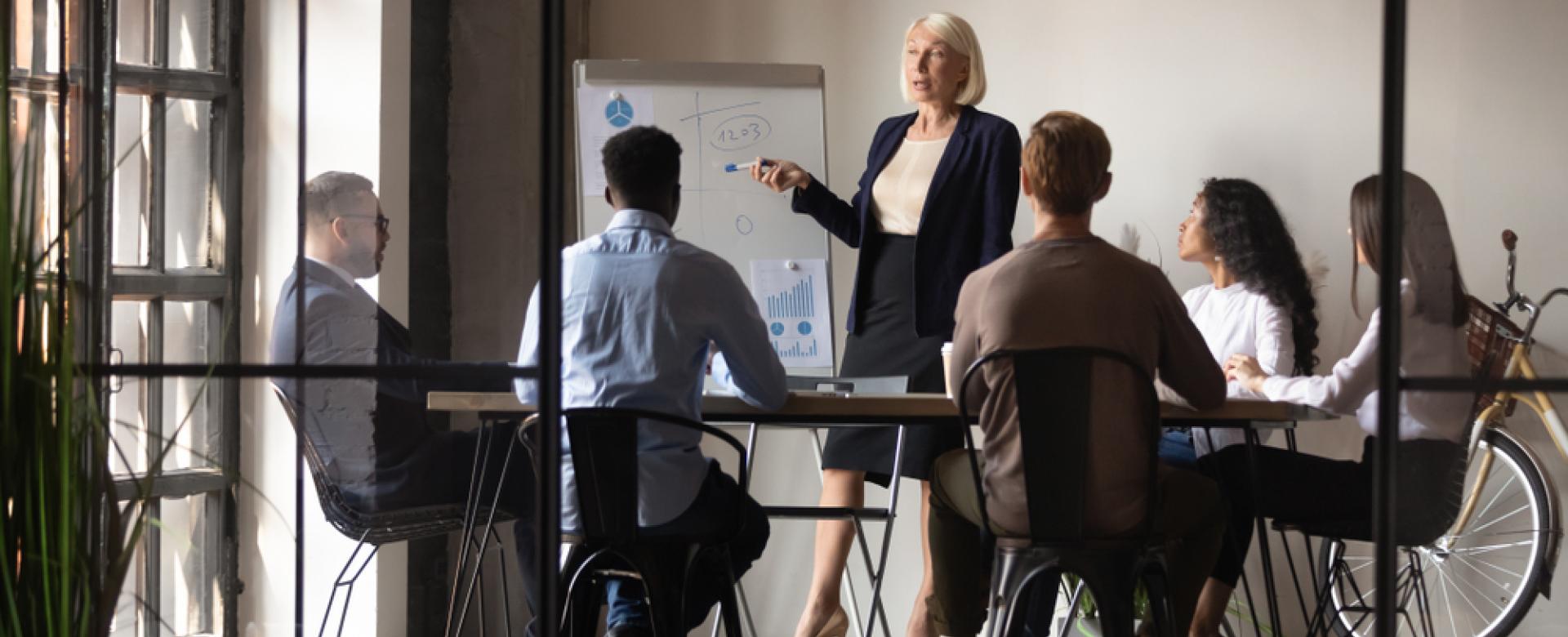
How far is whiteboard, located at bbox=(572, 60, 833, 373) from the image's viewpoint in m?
4.19

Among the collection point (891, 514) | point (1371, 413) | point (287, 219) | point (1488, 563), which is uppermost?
point (287, 219)

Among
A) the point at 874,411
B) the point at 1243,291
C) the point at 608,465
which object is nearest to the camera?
the point at 608,465

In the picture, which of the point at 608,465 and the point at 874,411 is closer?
the point at 608,465

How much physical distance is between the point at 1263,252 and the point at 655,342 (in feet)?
7.28

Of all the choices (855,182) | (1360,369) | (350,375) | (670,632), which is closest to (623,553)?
(670,632)

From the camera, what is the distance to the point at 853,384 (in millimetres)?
2980

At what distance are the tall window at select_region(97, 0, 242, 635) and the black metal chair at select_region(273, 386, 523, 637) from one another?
5.1 inches

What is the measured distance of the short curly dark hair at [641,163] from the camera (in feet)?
8.54

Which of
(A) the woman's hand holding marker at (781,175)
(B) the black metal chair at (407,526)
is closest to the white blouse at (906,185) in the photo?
(A) the woman's hand holding marker at (781,175)

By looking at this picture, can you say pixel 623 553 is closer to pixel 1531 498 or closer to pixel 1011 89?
pixel 1531 498

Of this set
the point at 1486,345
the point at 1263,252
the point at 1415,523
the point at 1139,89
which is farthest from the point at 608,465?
the point at 1139,89

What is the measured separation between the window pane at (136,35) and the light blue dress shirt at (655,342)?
71cm

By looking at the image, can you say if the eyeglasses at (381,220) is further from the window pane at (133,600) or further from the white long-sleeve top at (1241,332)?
the white long-sleeve top at (1241,332)

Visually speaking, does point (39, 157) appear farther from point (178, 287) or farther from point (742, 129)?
point (742, 129)
